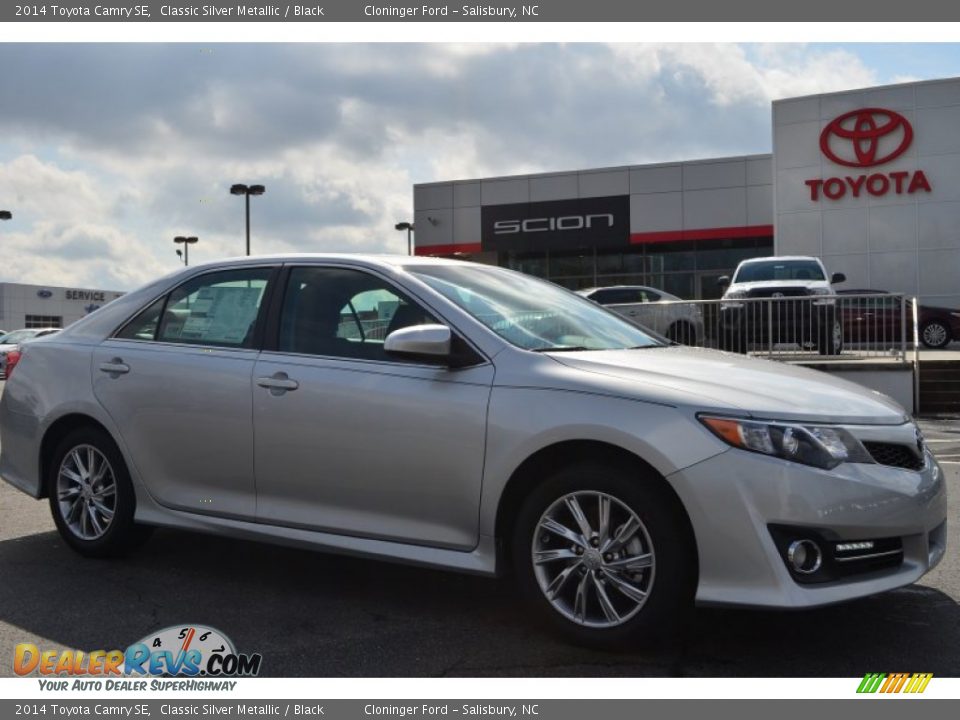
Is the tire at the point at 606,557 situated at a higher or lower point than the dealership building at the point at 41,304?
lower

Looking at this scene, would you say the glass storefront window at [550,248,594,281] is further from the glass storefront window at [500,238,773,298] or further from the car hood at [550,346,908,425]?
the car hood at [550,346,908,425]

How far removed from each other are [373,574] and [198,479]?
99cm

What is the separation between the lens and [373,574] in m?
5.01

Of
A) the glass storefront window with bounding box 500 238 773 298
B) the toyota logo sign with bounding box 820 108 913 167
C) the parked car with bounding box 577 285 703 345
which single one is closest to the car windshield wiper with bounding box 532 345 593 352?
the parked car with bounding box 577 285 703 345

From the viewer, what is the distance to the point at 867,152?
27.2 metres

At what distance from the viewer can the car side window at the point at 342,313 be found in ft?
14.4

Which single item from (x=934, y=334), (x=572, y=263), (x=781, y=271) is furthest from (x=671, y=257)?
(x=781, y=271)

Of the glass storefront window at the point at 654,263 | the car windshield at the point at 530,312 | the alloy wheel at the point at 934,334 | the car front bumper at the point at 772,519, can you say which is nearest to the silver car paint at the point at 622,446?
the car front bumper at the point at 772,519

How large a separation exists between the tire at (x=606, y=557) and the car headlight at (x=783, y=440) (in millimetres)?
312

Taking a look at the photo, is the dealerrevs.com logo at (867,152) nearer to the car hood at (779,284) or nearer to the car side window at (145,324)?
the car hood at (779,284)

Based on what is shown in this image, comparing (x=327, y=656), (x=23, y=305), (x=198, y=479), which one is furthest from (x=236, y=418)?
→ (x=23, y=305)

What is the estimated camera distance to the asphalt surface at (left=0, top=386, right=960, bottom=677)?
362cm

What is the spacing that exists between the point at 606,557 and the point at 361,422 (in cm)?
122
